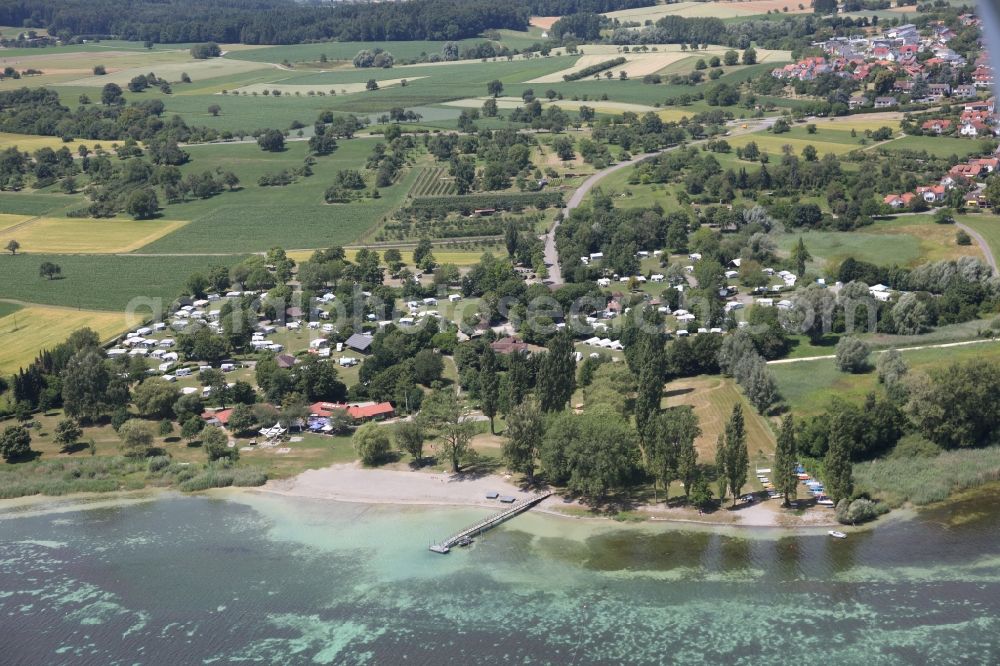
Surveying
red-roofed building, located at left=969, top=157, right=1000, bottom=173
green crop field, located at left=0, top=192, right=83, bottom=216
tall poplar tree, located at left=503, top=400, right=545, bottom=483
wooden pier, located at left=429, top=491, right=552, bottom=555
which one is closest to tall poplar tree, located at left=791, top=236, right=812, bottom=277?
red-roofed building, located at left=969, top=157, right=1000, bottom=173

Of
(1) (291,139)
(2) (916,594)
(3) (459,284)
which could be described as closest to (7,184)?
(1) (291,139)

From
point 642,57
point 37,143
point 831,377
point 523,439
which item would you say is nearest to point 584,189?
point 831,377

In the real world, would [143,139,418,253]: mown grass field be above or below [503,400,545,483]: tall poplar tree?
above

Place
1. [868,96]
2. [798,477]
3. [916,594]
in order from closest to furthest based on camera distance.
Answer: [916,594]
[798,477]
[868,96]

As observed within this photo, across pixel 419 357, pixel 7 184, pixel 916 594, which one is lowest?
pixel 916 594

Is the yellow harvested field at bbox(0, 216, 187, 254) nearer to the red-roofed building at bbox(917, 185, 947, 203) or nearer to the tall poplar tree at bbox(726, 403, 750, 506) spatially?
the tall poplar tree at bbox(726, 403, 750, 506)

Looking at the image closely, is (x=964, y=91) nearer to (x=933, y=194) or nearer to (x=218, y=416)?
(x=933, y=194)

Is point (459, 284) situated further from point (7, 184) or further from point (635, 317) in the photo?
point (7, 184)

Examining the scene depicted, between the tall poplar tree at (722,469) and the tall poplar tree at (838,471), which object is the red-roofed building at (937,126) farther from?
the tall poplar tree at (722,469)
